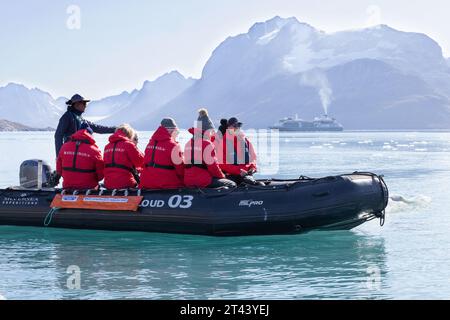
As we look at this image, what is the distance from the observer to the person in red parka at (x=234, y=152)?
39.7ft

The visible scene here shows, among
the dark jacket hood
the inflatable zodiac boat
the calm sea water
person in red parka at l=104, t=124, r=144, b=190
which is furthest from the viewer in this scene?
the dark jacket hood

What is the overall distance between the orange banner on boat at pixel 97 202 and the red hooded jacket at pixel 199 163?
3.13 feet

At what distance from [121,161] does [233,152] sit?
2.13 meters

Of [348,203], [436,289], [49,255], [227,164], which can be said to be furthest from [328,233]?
[49,255]

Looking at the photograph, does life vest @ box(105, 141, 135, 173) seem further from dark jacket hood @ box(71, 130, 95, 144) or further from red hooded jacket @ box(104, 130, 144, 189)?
dark jacket hood @ box(71, 130, 95, 144)

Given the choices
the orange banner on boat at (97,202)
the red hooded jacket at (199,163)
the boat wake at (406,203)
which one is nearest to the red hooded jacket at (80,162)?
the orange banner on boat at (97,202)

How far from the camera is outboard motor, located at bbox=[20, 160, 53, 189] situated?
13.1m

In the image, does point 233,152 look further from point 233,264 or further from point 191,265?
point 191,265

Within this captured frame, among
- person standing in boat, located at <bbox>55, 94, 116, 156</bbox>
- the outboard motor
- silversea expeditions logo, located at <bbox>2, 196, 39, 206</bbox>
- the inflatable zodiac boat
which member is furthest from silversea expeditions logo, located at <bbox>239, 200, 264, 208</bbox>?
the outboard motor

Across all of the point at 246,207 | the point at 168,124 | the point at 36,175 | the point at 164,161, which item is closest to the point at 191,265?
the point at 246,207

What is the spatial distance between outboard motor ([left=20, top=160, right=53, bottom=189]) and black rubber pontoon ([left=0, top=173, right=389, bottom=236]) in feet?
8.73

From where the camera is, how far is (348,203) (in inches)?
421
